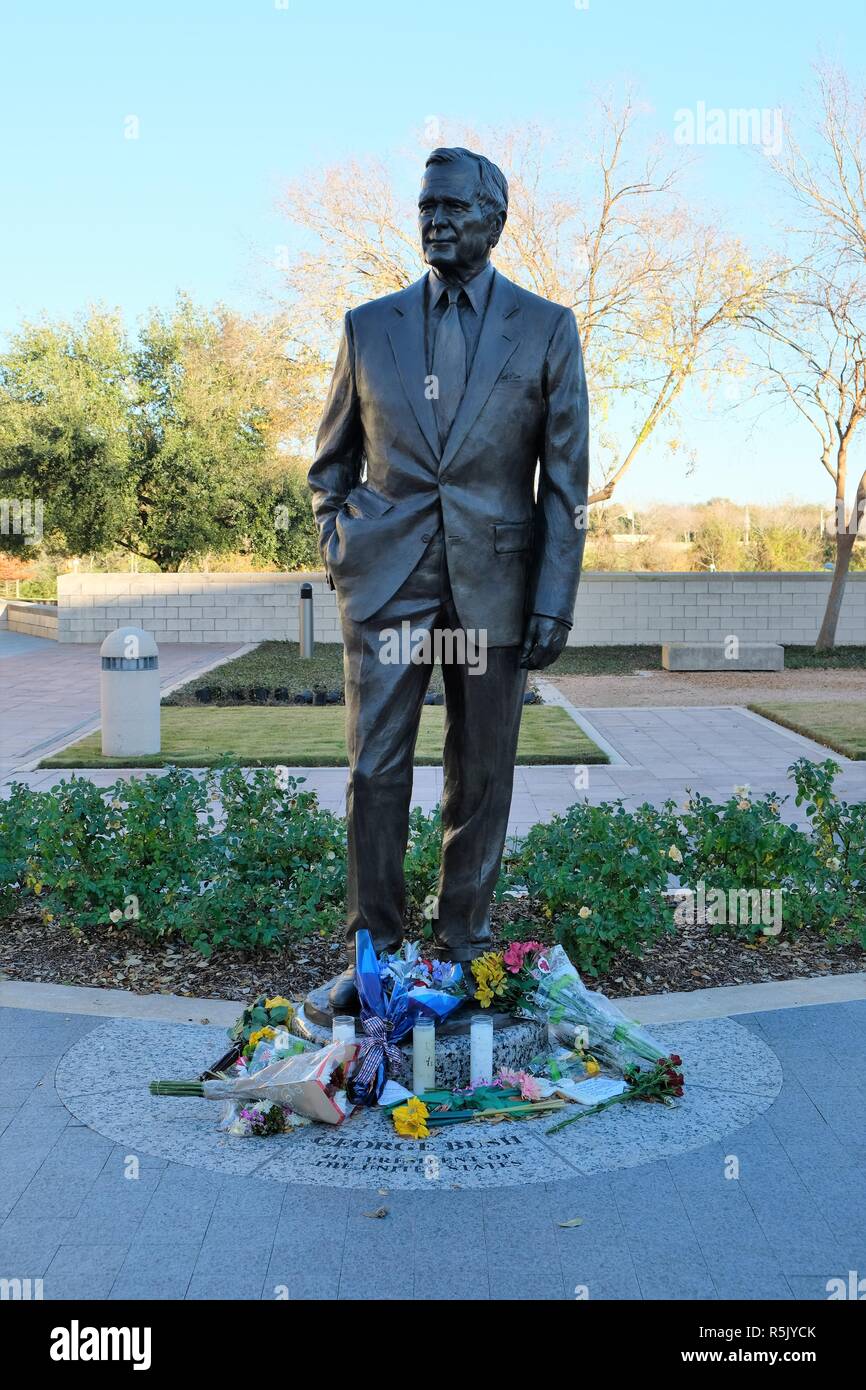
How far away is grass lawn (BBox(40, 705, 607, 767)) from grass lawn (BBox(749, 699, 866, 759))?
2019 mm

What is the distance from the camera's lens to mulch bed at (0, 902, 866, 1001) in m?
4.62

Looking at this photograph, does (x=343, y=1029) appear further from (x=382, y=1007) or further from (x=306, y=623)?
(x=306, y=623)

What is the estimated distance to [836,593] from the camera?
2125 centimetres

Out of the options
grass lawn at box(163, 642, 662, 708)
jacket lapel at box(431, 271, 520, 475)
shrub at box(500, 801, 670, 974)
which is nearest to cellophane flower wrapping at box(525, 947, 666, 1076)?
shrub at box(500, 801, 670, 974)

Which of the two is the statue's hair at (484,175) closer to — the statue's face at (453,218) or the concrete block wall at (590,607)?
the statue's face at (453,218)

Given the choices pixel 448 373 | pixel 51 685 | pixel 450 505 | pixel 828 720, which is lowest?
pixel 51 685

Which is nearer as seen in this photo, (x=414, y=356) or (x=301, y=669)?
(x=414, y=356)

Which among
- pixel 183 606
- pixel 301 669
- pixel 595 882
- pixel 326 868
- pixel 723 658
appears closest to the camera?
pixel 595 882

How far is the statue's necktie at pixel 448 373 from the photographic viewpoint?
3.62m

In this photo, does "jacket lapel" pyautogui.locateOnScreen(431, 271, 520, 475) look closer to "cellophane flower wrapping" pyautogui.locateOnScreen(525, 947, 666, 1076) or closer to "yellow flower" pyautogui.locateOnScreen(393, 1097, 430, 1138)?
"cellophane flower wrapping" pyautogui.locateOnScreen(525, 947, 666, 1076)

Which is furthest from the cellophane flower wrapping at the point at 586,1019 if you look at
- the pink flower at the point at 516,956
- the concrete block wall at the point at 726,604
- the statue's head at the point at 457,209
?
the concrete block wall at the point at 726,604

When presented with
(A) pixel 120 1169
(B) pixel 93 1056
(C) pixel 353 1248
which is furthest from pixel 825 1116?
(B) pixel 93 1056

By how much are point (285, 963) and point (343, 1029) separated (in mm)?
1287

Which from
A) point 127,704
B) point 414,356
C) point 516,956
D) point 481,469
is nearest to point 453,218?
point 414,356
